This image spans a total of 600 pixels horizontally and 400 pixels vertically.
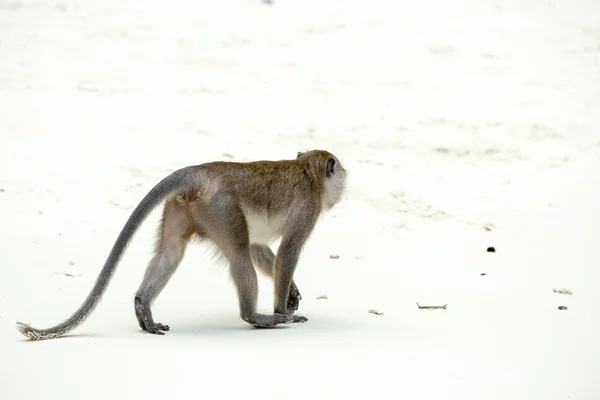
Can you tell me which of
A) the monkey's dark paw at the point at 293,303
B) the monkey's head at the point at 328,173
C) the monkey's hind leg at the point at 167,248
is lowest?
the monkey's dark paw at the point at 293,303

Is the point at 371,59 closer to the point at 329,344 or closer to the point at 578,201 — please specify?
the point at 578,201

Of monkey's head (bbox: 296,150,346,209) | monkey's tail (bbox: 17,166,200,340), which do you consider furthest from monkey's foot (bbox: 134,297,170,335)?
monkey's head (bbox: 296,150,346,209)

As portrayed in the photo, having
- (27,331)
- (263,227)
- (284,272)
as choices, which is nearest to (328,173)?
(263,227)

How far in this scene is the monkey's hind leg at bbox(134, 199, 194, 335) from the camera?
5902mm

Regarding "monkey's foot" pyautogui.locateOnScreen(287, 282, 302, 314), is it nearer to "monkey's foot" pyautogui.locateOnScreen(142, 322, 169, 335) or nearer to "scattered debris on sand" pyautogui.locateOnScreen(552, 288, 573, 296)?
"monkey's foot" pyautogui.locateOnScreen(142, 322, 169, 335)

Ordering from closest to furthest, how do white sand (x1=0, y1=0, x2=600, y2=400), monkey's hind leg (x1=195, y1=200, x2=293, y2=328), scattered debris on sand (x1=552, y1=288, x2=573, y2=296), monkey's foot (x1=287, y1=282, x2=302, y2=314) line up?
white sand (x1=0, y1=0, x2=600, y2=400) → monkey's hind leg (x1=195, y1=200, x2=293, y2=328) → monkey's foot (x1=287, y1=282, x2=302, y2=314) → scattered debris on sand (x1=552, y1=288, x2=573, y2=296)

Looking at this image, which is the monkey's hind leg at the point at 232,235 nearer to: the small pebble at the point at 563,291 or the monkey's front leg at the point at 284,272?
the monkey's front leg at the point at 284,272

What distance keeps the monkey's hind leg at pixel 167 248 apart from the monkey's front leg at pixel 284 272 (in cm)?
64

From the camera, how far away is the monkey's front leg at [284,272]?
243 inches

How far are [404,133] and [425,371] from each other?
284 inches

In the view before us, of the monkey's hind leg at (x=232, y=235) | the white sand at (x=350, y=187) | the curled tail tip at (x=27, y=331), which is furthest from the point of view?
the monkey's hind leg at (x=232, y=235)

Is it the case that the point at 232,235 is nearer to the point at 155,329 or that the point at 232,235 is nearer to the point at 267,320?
the point at 267,320

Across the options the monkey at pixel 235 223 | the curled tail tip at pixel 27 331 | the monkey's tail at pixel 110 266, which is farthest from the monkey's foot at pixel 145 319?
the curled tail tip at pixel 27 331

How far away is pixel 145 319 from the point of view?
575cm
